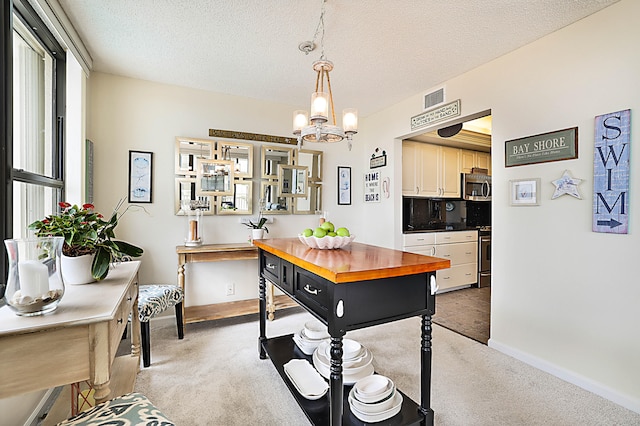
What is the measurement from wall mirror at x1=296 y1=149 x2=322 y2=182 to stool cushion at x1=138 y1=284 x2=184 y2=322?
2096 mm

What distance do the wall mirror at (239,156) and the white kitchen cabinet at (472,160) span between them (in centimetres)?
341

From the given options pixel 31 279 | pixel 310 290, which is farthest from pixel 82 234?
pixel 310 290

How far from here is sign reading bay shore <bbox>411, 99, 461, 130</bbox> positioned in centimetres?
302

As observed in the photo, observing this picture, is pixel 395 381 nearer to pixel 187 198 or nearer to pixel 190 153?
pixel 187 198

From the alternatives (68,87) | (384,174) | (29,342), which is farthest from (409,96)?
(29,342)

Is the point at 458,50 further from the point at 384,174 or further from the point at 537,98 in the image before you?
the point at 384,174

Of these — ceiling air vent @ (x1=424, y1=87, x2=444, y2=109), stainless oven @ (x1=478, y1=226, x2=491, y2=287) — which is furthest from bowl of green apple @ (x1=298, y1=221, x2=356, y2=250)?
stainless oven @ (x1=478, y1=226, x2=491, y2=287)

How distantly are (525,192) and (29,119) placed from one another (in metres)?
3.67

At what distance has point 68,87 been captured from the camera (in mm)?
2508

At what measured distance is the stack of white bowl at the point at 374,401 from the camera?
1497 millimetres

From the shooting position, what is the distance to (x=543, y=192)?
2.35 metres

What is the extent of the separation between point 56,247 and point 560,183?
3013 mm

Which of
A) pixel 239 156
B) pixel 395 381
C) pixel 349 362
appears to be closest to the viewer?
pixel 349 362

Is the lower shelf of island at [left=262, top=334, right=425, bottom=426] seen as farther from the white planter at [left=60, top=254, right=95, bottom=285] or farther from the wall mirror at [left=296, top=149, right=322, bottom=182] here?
the wall mirror at [left=296, top=149, right=322, bottom=182]
